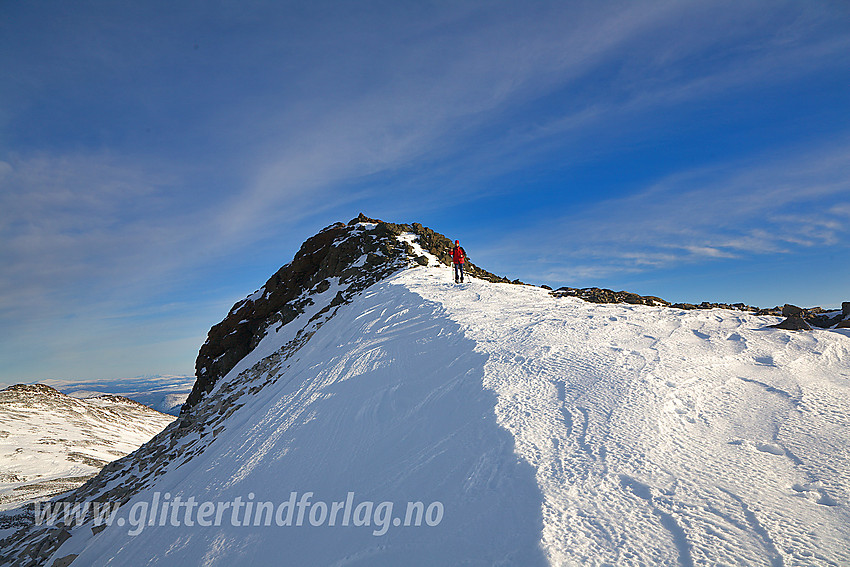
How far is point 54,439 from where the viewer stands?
46.0 metres

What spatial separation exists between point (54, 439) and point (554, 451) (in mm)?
64122

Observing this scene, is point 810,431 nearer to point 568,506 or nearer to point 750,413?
point 750,413

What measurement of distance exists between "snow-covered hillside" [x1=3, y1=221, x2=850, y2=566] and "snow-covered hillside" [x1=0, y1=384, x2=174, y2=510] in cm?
2809

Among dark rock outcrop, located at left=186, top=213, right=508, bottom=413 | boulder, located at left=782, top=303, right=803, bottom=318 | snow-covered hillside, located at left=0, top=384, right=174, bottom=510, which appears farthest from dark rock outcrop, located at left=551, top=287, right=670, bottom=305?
snow-covered hillside, located at left=0, top=384, right=174, bottom=510

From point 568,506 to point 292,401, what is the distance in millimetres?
7500

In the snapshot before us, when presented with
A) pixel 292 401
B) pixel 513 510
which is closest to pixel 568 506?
pixel 513 510

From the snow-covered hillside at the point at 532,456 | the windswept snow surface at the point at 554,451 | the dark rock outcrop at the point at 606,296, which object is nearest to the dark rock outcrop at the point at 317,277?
the dark rock outcrop at the point at 606,296

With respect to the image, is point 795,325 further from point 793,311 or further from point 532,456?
point 532,456

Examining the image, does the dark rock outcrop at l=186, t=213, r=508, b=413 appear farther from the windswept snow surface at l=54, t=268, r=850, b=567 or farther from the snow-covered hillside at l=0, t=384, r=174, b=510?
the snow-covered hillside at l=0, t=384, r=174, b=510

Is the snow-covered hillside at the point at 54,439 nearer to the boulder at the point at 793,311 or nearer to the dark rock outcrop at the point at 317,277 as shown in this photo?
the dark rock outcrop at the point at 317,277

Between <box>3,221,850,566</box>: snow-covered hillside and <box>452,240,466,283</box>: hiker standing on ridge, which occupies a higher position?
<box>452,240,466,283</box>: hiker standing on ridge

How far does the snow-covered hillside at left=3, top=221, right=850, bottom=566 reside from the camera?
3.29 metres

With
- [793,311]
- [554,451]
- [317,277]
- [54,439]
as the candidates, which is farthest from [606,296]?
[54,439]

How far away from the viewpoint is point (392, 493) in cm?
445
